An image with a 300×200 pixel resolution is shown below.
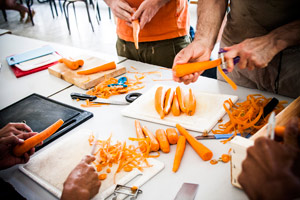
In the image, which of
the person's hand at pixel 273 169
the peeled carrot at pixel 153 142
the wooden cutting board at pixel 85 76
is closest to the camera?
the person's hand at pixel 273 169

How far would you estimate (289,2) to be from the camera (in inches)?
57.0

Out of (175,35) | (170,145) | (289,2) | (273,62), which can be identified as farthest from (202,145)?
(175,35)

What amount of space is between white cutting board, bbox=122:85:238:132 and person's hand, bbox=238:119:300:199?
2.09 feet

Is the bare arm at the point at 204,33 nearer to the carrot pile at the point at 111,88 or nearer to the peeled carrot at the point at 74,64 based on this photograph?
the carrot pile at the point at 111,88

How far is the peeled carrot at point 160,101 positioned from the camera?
152 cm

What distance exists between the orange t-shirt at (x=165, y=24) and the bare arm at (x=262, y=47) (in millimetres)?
1098

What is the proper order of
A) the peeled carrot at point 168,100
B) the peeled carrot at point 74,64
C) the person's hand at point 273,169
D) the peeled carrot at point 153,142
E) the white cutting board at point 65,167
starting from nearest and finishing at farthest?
the person's hand at point 273,169
the white cutting board at point 65,167
the peeled carrot at point 153,142
the peeled carrot at point 168,100
the peeled carrot at point 74,64

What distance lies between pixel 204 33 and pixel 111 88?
2.55 feet

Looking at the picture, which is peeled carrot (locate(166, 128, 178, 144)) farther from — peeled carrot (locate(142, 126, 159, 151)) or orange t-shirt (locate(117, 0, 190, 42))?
orange t-shirt (locate(117, 0, 190, 42))

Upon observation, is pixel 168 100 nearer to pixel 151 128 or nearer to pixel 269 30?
pixel 151 128

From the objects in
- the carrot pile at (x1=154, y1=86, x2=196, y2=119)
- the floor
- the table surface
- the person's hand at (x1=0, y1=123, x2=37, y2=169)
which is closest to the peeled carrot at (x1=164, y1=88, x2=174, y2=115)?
the carrot pile at (x1=154, y1=86, x2=196, y2=119)

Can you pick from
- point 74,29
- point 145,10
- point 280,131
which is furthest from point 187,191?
point 74,29

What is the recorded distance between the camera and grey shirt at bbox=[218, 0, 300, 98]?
1510mm

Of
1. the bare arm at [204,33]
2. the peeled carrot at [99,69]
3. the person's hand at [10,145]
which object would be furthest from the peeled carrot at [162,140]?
the peeled carrot at [99,69]
